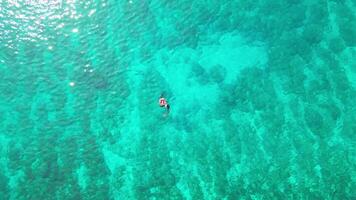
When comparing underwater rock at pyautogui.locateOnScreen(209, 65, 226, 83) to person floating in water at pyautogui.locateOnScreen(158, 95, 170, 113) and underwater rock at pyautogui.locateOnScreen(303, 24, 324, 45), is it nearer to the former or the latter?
person floating in water at pyautogui.locateOnScreen(158, 95, 170, 113)

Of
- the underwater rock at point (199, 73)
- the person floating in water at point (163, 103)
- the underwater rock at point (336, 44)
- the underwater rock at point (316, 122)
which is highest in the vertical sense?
the underwater rock at point (199, 73)

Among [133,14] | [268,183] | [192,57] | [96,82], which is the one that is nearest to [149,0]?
[133,14]

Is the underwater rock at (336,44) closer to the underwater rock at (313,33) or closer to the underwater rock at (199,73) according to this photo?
the underwater rock at (313,33)

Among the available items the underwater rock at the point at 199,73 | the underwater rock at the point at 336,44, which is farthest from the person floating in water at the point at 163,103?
the underwater rock at the point at 336,44

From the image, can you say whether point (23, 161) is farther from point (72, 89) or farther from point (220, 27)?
point (220, 27)

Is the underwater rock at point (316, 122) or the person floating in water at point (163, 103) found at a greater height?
the person floating in water at point (163, 103)

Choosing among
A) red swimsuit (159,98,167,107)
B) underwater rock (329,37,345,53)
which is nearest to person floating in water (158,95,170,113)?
red swimsuit (159,98,167,107)

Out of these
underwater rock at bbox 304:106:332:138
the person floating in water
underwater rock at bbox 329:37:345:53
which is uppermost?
the person floating in water

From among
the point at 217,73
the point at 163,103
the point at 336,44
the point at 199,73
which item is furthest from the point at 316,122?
the point at 163,103
